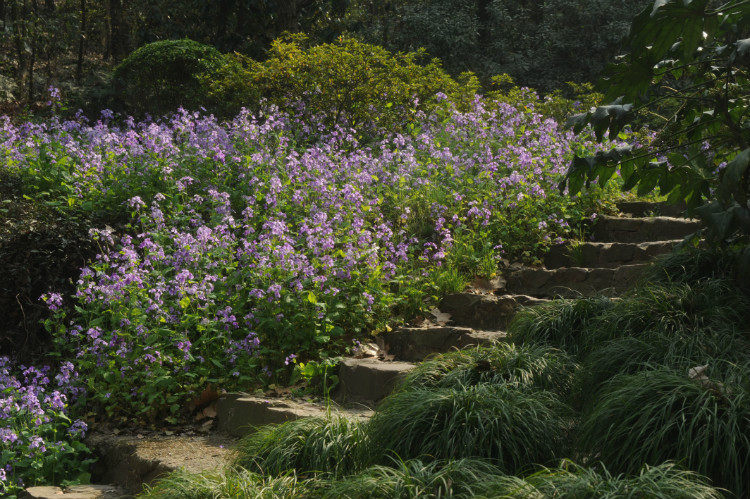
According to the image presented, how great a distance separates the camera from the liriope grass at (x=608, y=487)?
2.32m

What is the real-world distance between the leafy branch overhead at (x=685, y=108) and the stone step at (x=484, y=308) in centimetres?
154

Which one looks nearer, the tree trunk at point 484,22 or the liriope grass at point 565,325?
the liriope grass at point 565,325

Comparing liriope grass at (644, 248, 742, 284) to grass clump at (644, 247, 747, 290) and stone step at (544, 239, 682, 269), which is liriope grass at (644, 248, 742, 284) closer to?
grass clump at (644, 247, 747, 290)

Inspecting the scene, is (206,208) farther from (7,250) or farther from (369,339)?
(369,339)

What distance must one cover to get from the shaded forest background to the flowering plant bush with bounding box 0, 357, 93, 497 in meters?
9.76

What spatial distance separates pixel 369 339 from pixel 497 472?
8.70 ft

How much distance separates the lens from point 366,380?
4.81 meters

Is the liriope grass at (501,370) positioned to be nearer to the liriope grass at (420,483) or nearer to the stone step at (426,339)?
the liriope grass at (420,483)

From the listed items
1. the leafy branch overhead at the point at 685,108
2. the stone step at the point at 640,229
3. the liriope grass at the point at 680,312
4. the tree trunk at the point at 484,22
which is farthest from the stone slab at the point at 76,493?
the tree trunk at the point at 484,22

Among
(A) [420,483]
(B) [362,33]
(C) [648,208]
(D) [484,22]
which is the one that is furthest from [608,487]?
(D) [484,22]

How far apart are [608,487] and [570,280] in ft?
12.4

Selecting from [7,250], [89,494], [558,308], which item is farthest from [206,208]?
[558,308]

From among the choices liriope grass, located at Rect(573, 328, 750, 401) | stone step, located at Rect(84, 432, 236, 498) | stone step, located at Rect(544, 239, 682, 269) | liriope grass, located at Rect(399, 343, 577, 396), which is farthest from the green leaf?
stone step, located at Rect(84, 432, 236, 498)

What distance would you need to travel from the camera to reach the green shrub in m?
9.04
